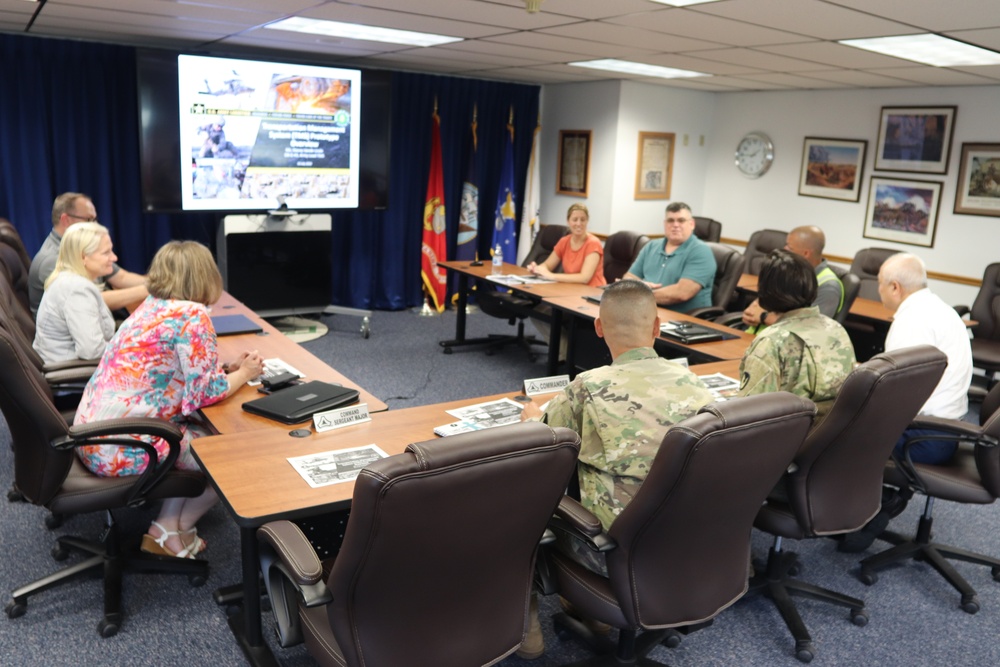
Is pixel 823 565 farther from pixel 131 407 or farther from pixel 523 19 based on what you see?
pixel 523 19

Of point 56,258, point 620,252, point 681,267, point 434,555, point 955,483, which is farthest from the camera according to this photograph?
point 620,252

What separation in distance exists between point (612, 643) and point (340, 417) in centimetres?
110

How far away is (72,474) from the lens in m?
2.46

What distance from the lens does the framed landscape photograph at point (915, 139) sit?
239 inches

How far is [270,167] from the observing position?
235 inches

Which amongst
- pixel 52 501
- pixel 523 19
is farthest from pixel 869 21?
pixel 52 501

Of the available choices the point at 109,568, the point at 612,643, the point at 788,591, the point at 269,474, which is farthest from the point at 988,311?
the point at 109,568

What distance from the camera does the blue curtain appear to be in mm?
5484

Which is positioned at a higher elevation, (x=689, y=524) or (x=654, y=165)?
(x=654, y=165)

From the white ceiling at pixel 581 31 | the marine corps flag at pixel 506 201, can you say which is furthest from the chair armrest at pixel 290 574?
the marine corps flag at pixel 506 201

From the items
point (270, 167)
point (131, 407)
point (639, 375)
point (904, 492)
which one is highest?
point (270, 167)

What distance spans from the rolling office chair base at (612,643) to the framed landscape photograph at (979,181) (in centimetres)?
508

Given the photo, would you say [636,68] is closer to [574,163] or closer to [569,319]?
[574,163]

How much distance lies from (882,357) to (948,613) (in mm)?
1161
